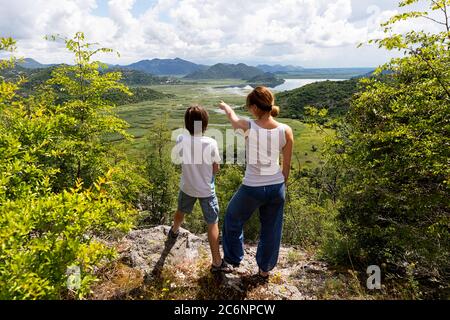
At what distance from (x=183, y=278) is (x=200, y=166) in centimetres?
174

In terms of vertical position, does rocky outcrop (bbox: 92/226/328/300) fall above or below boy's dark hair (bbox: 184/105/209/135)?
below

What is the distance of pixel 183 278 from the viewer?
454cm

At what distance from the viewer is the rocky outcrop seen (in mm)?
4164

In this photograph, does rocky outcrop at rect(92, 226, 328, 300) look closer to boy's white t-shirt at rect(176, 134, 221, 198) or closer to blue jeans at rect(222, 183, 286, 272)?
blue jeans at rect(222, 183, 286, 272)

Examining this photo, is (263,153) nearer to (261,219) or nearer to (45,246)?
(261,219)

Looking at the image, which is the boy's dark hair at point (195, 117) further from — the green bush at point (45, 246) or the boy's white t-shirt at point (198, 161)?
the green bush at point (45, 246)

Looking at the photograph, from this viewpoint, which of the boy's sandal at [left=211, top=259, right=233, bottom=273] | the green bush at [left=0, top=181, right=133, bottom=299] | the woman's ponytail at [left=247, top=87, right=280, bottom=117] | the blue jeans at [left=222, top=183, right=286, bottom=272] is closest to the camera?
the green bush at [left=0, top=181, right=133, bottom=299]

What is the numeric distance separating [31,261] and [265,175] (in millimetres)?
2717

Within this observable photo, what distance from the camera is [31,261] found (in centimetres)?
270

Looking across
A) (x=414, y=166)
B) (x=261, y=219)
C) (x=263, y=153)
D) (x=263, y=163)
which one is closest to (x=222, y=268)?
(x=261, y=219)

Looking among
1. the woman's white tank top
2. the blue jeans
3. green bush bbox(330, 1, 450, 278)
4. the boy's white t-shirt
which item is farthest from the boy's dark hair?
green bush bbox(330, 1, 450, 278)

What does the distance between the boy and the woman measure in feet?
1.13

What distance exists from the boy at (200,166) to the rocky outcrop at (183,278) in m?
0.37
